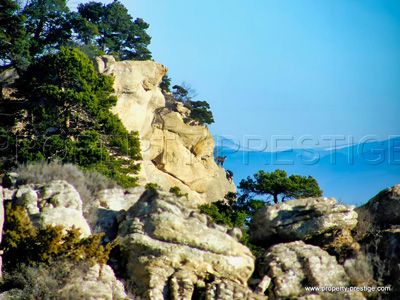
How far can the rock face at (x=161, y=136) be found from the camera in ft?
156

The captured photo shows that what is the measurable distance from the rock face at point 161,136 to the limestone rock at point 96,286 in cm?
2971

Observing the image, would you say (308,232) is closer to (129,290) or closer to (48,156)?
(129,290)

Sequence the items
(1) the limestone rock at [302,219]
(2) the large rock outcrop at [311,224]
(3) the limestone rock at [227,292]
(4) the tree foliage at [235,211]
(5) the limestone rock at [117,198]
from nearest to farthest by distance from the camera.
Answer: (3) the limestone rock at [227,292]
(2) the large rock outcrop at [311,224]
(1) the limestone rock at [302,219]
(5) the limestone rock at [117,198]
(4) the tree foliage at [235,211]

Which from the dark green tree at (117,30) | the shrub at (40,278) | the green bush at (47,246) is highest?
the dark green tree at (117,30)

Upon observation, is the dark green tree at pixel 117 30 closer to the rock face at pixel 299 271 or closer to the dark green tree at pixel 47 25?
the dark green tree at pixel 47 25

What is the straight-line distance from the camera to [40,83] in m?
37.0

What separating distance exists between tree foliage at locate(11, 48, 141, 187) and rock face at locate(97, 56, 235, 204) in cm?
801

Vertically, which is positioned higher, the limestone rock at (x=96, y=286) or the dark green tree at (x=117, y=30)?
the dark green tree at (x=117, y=30)

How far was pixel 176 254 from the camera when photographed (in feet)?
53.0

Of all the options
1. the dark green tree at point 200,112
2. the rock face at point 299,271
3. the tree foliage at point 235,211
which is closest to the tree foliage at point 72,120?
the tree foliage at point 235,211

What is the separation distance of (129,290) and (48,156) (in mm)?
18789

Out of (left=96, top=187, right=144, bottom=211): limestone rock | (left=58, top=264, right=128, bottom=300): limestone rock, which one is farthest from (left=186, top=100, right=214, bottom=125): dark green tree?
(left=58, top=264, right=128, bottom=300): limestone rock

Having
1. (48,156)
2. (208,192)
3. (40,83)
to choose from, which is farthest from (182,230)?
(208,192)

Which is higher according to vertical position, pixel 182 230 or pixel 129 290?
pixel 182 230
